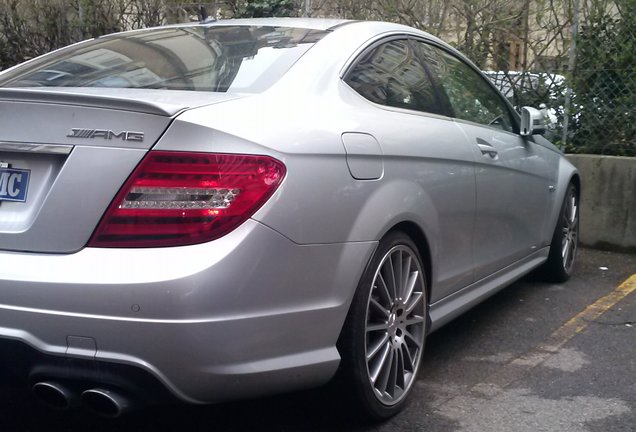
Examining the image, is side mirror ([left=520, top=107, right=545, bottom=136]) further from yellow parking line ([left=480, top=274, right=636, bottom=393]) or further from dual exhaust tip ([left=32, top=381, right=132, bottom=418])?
dual exhaust tip ([left=32, top=381, right=132, bottom=418])

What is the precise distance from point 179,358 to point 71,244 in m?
0.52

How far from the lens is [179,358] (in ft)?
9.27

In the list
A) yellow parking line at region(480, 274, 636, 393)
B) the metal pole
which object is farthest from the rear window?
the metal pole

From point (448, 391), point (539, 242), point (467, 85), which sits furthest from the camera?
point (539, 242)

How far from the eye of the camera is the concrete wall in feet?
23.9

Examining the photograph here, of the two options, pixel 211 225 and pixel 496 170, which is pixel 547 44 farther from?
pixel 211 225

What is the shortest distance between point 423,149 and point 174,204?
1437 millimetres

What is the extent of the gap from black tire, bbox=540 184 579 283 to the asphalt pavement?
500 mm

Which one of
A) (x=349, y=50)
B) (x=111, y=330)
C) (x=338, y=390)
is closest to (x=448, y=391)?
(x=338, y=390)

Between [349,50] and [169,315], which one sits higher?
[349,50]

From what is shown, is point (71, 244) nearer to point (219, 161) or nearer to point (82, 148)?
point (82, 148)

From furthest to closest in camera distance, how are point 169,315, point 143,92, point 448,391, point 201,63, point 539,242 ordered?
point 539,242, point 448,391, point 201,63, point 143,92, point 169,315

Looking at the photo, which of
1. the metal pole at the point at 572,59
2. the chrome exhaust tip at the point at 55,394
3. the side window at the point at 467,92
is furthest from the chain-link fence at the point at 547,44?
the chrome exhaust tip at the point at 55,394

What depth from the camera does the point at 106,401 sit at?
290 centimetres
